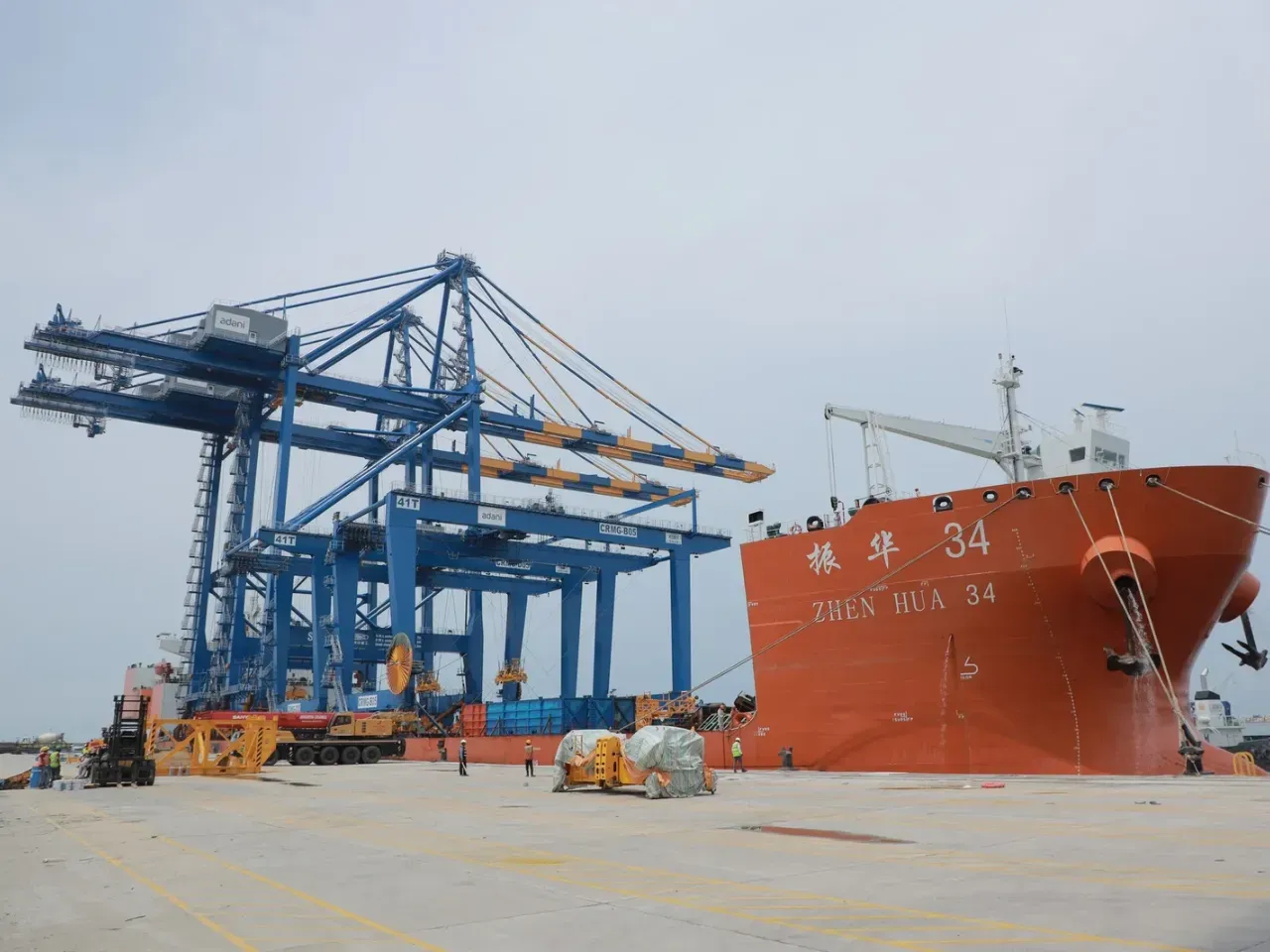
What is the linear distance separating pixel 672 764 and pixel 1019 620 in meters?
6.30

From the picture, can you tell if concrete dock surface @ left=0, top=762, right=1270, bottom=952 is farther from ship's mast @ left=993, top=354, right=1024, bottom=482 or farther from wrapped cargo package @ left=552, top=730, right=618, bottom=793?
ship's mast @ left=993, top=354, right=1024, bottom=482

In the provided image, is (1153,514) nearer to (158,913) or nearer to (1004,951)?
(1004,951)

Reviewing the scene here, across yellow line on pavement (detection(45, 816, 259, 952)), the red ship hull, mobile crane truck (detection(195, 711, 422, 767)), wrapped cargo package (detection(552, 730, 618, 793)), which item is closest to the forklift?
mobile crane truck (detection(195, 711, 422, 767))

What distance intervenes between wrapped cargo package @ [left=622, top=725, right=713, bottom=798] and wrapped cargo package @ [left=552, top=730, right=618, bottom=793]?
145 cm

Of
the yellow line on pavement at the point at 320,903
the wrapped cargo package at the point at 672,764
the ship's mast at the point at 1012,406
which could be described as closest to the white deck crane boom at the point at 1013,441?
the ship's mast at the point at 1012,406

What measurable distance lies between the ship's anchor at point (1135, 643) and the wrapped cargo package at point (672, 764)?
6.77 m

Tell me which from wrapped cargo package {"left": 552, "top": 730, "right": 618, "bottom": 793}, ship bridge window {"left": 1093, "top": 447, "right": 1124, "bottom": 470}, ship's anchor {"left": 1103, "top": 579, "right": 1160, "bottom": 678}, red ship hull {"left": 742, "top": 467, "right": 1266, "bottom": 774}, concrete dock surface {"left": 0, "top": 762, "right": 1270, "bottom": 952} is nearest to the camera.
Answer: concrete dock surface {"left": 0, "top": 762, "right": 1270, "bottom": 952}

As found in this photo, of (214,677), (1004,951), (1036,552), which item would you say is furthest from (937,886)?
(214,677)

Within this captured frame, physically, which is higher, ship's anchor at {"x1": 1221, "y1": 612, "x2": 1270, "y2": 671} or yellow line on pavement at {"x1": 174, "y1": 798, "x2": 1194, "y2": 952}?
ship's anchor at {"x1": 1221, "y1": 612, "x2": 1270, "y2": 671}

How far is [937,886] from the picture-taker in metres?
6.68

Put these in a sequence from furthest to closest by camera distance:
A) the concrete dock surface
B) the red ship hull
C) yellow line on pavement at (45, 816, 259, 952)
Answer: the red ship hull, yellow line on pavement at (45, 816, 259, 952), the concrete dock surface

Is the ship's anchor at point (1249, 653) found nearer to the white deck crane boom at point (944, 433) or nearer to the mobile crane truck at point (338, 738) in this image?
the white deck crane boom at point (944, 433)

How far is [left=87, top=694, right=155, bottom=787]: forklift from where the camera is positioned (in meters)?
22.6

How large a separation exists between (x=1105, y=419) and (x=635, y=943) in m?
17.3
